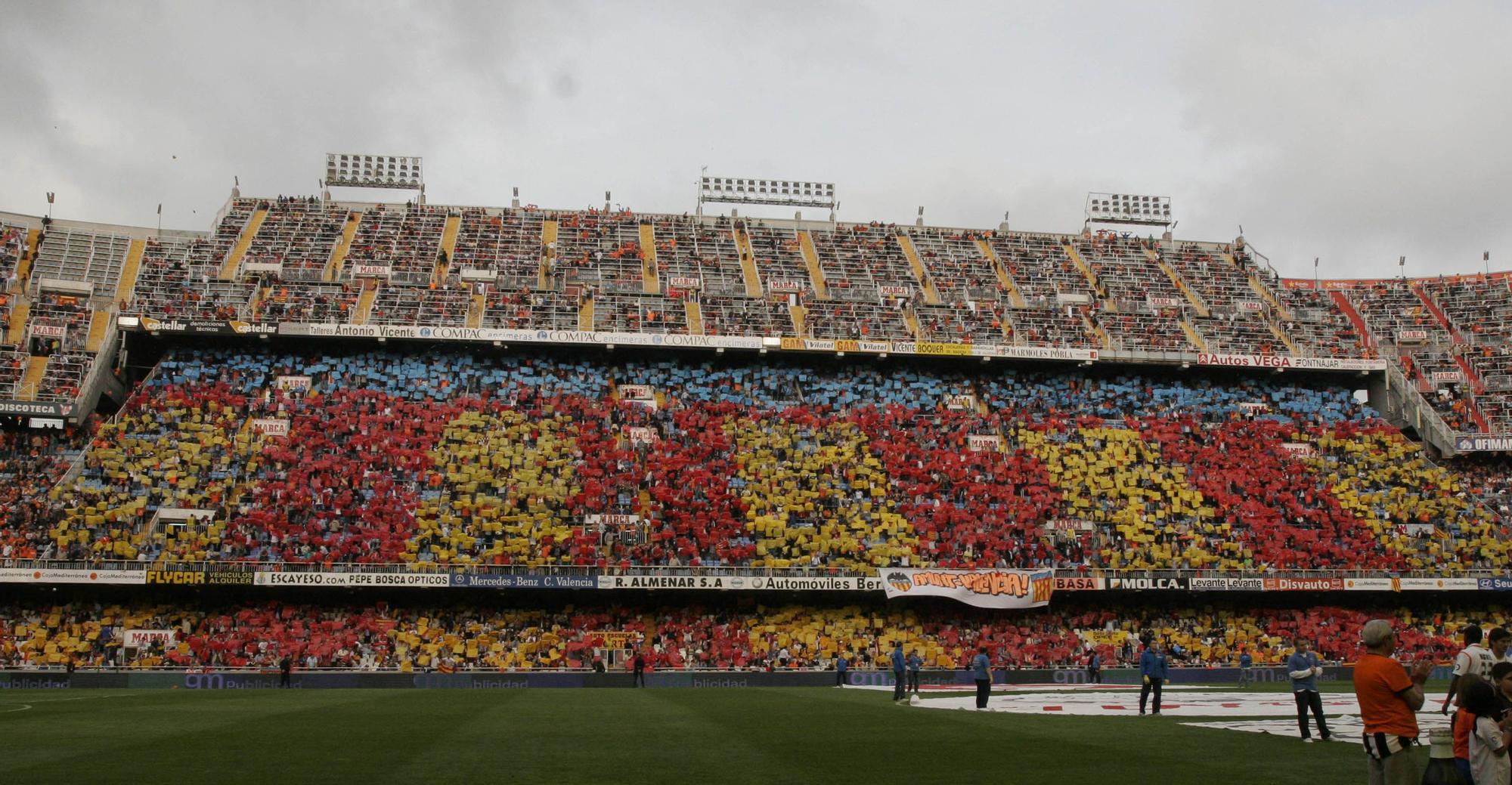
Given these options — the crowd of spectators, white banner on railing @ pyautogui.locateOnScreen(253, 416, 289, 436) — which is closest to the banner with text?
the crowd of spectators

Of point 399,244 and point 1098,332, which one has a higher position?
point 399,244

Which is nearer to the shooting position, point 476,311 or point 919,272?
point 476,311

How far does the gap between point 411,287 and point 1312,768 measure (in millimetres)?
47016

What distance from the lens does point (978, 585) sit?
40875 millimetres

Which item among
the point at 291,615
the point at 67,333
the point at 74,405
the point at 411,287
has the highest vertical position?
the point at 411,287

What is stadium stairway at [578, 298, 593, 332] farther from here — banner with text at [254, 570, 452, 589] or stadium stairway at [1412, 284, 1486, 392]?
stadium stairway at [1412, 284, 1486, 392]

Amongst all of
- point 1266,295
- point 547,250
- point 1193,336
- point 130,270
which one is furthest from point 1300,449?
point 130,270

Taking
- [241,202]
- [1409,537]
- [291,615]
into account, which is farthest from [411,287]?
[1409,537]

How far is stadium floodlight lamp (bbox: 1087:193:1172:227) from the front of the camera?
68125 millimetres

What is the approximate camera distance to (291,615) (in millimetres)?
39375

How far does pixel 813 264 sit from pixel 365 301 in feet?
72.7

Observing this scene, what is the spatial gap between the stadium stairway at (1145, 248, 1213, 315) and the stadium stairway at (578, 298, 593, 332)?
2851 centimetres

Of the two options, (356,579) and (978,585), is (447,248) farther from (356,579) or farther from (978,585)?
(978,585)

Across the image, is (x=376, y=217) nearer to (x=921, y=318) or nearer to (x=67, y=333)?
(x=67, y=333)
